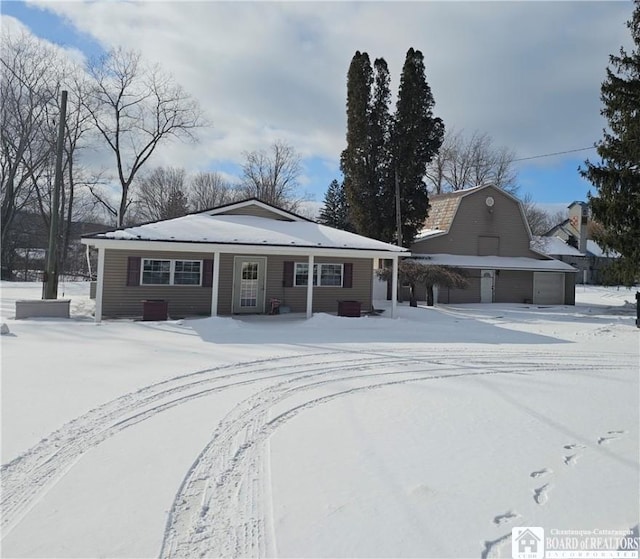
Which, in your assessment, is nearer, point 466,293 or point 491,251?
point 466,293

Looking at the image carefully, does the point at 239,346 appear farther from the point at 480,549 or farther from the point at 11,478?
the point at 480,549

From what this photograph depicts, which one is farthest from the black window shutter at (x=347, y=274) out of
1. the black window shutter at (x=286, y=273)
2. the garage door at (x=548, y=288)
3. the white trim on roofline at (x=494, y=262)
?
the garage door at (x=548, y=288)

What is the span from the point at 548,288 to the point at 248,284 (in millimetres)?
18398

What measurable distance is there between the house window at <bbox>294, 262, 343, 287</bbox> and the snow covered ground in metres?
7.72

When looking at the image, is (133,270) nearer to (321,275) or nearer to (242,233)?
(242,233)

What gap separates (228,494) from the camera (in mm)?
3553

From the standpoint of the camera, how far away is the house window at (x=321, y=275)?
55.6 ft

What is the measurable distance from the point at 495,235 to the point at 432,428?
23248 millimetres

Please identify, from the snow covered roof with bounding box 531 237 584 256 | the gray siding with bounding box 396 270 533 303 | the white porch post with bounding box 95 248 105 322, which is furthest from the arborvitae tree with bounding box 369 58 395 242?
the snow covered roof with bounding box 531 237 584 256

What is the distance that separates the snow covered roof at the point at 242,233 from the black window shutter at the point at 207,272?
1233 mm

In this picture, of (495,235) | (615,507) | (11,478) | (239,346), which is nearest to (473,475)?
(615,507)

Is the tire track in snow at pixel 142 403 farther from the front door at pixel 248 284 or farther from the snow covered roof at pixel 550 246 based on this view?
the snow covered roof at pixel 550 246

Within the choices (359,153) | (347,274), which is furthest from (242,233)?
(359,153)

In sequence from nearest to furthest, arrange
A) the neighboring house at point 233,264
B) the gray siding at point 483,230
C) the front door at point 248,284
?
the neighboring house at point 233,264
the front door at point 248,284
the gray siding at point 483,230
